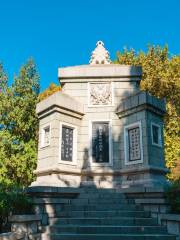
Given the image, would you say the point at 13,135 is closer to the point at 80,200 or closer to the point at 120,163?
the point at 120,163

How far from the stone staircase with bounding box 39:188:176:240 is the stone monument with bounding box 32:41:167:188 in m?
1.69

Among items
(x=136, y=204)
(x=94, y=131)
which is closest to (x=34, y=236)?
(x=136, y=204)

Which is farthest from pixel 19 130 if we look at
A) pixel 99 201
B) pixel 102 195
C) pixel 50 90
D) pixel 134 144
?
pixel 99 201

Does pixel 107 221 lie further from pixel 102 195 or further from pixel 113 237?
pixel 102 195

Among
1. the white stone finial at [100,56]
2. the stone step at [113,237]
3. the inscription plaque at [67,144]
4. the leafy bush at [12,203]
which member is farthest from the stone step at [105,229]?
the white stone finial at [100,56]

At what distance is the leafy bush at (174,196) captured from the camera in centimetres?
804

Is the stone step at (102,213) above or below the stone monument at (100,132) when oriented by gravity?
below

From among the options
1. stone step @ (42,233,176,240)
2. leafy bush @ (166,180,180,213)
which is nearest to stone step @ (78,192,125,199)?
leafy bush @ (166,180,180,213)

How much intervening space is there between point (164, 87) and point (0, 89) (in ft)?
43.7

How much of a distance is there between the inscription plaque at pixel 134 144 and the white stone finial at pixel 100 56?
206 inches

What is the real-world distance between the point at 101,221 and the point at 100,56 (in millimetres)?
9964

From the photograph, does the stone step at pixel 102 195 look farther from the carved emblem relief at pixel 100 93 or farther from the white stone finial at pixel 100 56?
the white stone finial at pixel 100 56

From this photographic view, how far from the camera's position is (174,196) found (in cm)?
822

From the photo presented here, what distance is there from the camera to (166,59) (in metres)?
24.1
